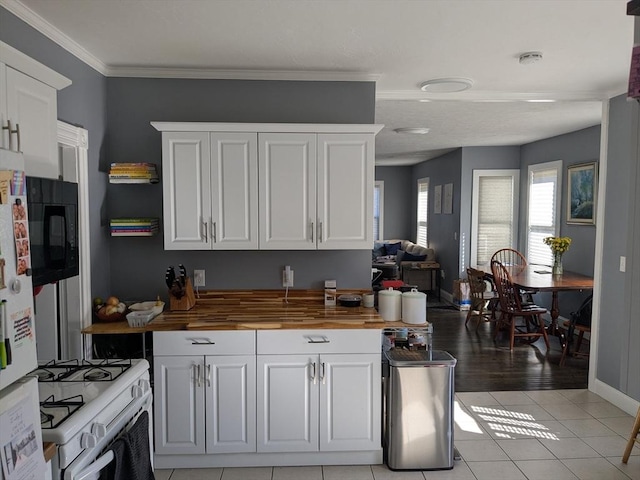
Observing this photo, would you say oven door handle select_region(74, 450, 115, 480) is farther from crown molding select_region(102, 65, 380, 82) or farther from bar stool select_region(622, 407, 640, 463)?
bar stool select_region(622, 407, 640, 463)

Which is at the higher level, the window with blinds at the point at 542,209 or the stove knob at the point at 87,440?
the window with blinds at the point at 542,209

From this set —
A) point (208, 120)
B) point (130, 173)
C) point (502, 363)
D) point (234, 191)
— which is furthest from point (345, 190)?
point (502, 363)

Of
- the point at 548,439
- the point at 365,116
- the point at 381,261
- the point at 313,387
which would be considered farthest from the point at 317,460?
the point at 381,261

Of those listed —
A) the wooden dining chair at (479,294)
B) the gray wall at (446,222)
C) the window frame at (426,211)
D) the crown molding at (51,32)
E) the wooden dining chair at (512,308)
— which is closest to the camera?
the crown molding at (51,32)

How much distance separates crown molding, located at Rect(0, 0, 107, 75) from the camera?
2328 mm

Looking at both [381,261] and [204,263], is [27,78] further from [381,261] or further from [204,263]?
[381,261]

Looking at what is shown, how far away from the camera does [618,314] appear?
397 centimetres

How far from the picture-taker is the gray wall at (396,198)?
36.8 ft

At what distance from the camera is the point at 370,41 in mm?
2836

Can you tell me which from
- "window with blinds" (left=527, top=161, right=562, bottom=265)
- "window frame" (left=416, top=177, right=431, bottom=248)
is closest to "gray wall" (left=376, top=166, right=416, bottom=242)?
"window frame" (left=416, top=177, right=431, bottom=248)

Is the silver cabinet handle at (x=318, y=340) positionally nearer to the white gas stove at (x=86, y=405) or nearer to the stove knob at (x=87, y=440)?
the white gas stove at (x=86, y=405)

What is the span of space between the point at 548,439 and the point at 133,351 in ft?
9.44

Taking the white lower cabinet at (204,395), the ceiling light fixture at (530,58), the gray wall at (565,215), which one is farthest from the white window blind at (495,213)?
the white lower cabinet at (204,395)

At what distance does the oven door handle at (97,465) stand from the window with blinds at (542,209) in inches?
248
